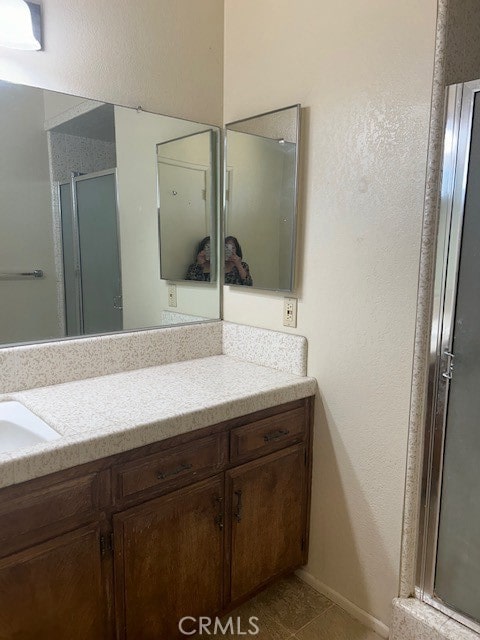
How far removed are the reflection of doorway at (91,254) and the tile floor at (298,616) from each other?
1.26 meters

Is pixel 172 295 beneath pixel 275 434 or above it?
above

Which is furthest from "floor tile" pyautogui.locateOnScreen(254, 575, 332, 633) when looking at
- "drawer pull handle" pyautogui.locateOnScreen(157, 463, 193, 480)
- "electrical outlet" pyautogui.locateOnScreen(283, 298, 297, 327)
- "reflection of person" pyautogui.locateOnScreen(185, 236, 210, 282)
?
"reflection of person" pyautogui.locateOnScreen(185, 236, 210, 282)

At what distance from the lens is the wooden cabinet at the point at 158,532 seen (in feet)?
3.84

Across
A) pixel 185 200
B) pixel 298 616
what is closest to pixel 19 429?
pixel 185 200

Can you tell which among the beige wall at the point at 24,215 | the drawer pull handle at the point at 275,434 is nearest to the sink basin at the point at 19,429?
the beige wall at the point at 24,215

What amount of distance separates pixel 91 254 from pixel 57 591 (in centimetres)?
112

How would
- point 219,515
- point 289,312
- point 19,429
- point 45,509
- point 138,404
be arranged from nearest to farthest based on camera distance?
point 45,509, point 19,429, point 138,404, point 219,515, point 289,312

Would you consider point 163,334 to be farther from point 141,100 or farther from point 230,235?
point 141,100

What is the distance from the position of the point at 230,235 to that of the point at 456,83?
3.42ft

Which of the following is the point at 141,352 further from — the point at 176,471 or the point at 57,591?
the point at 57,591

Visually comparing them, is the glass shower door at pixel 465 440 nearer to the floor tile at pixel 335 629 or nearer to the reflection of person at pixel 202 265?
the floor tile at pixel 335 629

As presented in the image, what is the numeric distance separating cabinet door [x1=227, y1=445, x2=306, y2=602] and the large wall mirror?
0.76 m

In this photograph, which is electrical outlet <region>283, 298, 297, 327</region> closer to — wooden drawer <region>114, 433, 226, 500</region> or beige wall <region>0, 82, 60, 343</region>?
wooden drawer <region>114, 433, 226, 500</region>

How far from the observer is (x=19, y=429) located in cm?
138
